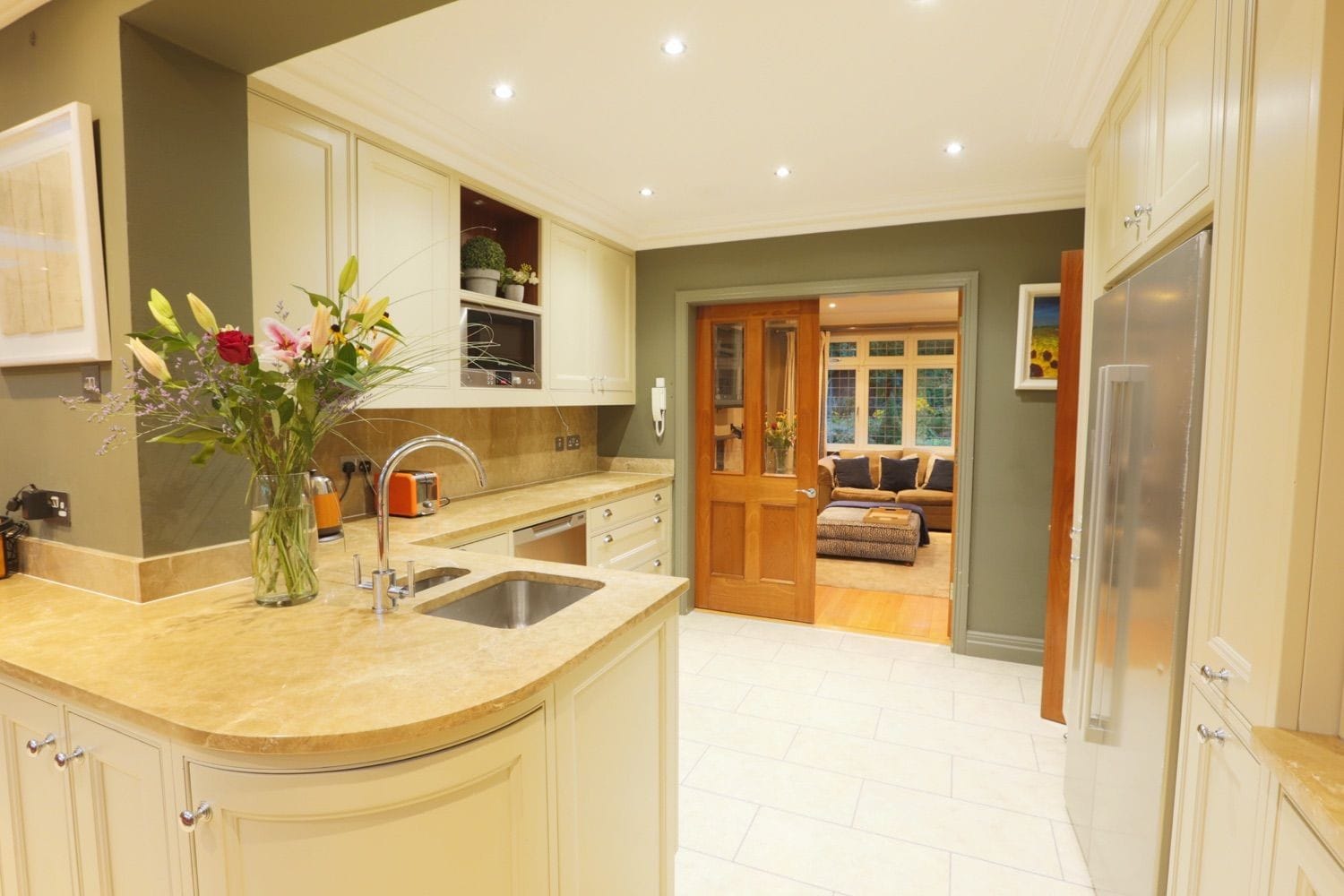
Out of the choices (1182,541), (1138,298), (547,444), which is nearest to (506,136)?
(547,444)

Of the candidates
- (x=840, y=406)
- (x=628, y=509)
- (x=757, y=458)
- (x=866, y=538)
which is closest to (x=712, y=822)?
(x=628, y=509)

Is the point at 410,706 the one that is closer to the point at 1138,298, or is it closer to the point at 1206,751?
the point at 1206,751

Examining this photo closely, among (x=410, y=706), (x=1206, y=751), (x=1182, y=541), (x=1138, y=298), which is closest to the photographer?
(x=410, y=706)

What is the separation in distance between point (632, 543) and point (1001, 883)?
241cm

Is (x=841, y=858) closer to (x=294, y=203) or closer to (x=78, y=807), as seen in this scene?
(x=78, y=807)

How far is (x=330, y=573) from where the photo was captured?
6.01 feet

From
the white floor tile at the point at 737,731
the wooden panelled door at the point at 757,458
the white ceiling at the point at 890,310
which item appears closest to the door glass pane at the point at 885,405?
the white ceiling at the point at 890,310

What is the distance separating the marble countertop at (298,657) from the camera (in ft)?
3.29

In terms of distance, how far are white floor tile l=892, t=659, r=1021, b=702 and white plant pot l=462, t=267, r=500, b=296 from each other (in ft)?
9.38

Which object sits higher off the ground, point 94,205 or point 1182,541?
point 94,205

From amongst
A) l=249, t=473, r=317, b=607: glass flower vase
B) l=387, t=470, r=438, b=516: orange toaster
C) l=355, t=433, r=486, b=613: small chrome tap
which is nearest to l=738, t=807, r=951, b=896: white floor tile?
l=355, t=433, r=486, b=613: small chrome tap

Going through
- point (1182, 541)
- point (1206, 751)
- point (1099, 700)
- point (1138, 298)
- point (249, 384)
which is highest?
Answer: point (1138, 298)

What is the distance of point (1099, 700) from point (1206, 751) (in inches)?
24.9

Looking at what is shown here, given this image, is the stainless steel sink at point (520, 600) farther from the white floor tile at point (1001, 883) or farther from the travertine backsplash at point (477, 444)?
the white floor tile at point (1001, 883)
